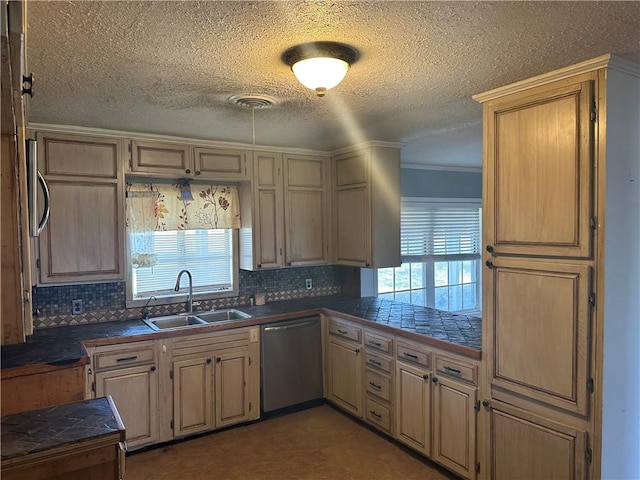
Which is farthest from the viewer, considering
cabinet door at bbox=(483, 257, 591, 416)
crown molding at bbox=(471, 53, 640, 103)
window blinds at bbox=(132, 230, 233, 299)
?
window blinds at bbox=(132, 230, 233, 299)

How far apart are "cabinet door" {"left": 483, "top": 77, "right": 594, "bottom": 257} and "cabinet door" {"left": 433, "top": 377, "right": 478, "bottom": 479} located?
885mm

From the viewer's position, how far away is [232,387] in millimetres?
3406

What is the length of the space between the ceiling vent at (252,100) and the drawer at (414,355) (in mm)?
1775

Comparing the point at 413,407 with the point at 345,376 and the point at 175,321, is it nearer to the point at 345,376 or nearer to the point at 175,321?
the point at 345,376

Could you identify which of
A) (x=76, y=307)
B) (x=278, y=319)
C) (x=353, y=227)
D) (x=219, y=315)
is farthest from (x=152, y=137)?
(x=353, y=227)

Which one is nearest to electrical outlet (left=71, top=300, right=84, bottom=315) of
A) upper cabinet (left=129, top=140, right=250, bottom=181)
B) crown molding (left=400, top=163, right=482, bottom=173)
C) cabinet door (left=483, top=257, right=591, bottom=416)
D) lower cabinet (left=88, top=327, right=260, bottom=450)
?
lower cabinet (left=88, top=327, right=260, bottom=450)

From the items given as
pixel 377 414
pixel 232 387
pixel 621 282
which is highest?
pixel 621 282

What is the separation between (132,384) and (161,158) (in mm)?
1639

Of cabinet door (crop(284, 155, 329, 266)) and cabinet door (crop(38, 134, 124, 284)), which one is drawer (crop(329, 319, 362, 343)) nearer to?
cabinet door (crop(284, 155, 329, 266))

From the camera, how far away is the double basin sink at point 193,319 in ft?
11.2

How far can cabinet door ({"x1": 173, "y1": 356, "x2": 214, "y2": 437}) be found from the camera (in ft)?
10.4

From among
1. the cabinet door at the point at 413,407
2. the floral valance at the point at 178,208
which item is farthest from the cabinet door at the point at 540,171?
the floral valance at the point at 178,208

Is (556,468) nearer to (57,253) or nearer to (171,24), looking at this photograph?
(171,24)

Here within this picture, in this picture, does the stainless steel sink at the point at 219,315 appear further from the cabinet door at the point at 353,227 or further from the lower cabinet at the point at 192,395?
the cabinet door at the point at 353,227
